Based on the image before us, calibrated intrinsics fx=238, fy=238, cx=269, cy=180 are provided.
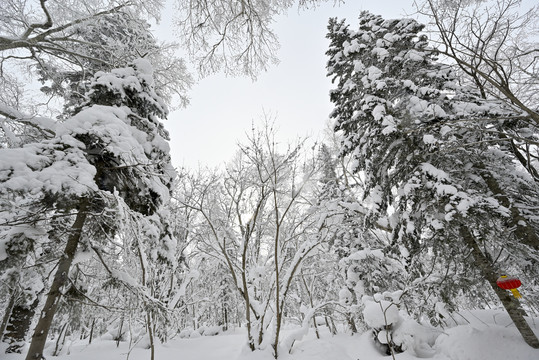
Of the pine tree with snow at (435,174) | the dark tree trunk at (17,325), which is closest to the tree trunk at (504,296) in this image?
the pine tree with snow at (435,174)

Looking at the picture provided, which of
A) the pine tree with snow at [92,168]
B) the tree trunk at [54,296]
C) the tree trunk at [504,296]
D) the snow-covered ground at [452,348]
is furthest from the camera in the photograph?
the snow-covered ground at [452,348]

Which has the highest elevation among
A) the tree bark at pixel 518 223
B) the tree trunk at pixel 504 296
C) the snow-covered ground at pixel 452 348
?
the tree bark at pixel 518 223

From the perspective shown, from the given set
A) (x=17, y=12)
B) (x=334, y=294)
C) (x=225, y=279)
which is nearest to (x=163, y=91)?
(x=17, y=12)

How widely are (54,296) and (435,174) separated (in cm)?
732

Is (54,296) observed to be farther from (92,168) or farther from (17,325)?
(17,325)

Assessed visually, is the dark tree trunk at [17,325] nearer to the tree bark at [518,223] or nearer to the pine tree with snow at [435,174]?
the pine tree with snow at [435,174]

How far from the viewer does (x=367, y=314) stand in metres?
7.09

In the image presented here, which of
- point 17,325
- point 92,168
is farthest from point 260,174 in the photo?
point 17,325

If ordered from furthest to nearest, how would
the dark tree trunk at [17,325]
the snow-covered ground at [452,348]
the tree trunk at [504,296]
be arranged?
1. the dark tree trunk at [17,325]
2. the snow-covered ground at [452,348]
3. the tree trunk at [504,296]

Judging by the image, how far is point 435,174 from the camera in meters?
5.46

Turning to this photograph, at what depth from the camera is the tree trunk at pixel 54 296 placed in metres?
3.09

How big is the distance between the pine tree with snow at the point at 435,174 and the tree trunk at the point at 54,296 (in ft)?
19.4

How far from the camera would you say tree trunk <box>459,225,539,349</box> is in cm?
503

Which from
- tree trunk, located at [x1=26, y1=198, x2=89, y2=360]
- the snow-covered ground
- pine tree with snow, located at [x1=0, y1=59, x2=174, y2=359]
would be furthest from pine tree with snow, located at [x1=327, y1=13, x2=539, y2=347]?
tree trunk, located at [x1=26, y1=198, x2=89, y2=360]
